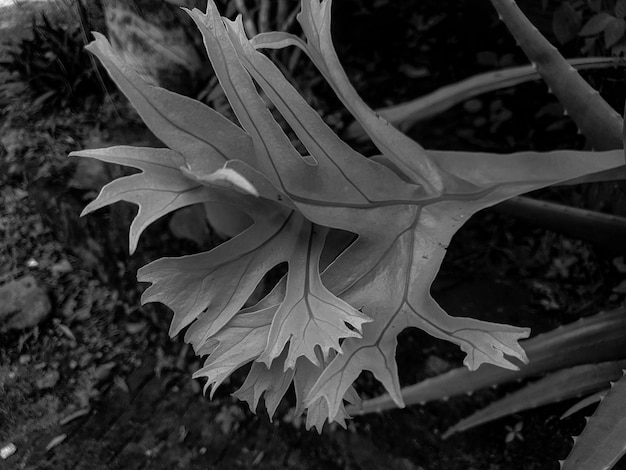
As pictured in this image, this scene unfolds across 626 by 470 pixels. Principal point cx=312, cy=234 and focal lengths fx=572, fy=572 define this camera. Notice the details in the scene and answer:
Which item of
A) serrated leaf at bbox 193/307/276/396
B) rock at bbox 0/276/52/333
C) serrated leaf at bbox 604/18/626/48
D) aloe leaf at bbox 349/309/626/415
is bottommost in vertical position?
aloe leaf at bbox 349/309/626/415

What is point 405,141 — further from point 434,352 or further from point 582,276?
point 582,276

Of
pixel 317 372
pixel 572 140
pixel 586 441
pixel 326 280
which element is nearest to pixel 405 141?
pixel 326 280

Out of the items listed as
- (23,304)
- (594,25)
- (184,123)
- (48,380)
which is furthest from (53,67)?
(594,25)

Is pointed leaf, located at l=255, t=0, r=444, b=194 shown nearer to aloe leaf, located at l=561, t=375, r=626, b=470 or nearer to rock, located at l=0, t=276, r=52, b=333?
aloe leaf, located at l=561, t=375, r=626, b=470

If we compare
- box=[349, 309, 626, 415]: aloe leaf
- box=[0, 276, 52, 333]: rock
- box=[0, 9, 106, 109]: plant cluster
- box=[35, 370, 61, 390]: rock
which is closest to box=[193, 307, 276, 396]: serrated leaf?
box=[349, 309, 626, 415]: aloe leaf

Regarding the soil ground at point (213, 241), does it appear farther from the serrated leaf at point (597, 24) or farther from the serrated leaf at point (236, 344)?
the serrated leaf at point (236, 344)

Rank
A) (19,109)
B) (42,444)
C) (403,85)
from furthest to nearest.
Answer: (403,85), (19,109), (42,444)

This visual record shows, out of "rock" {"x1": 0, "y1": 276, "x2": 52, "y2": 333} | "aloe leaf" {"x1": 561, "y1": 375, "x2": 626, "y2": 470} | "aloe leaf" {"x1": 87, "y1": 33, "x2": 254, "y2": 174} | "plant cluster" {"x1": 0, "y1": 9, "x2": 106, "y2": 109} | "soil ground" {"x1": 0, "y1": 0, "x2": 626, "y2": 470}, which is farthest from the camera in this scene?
"plant cluster" {"x1": 0, "y1": 9, "x2": 106, "y2": 109}
